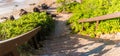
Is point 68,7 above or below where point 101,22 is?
below

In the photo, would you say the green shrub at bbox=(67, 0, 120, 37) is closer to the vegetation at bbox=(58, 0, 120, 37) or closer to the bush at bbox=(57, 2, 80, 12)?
the vegetation at bbox=(58, 0, 120, 37)

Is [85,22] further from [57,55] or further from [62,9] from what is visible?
[62,9]

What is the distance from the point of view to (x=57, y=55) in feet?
28.2

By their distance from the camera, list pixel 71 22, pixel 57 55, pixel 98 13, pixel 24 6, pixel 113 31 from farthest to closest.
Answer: pixel 24 6 < pixel 71 22 < pixel 98 13 < pixel 113 31 < pixel 57 55

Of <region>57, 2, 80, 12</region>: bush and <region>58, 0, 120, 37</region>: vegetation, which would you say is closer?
<region>58, 0, 120, 37</region>: vegetation

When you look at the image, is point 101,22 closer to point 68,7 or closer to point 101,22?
point 101,22

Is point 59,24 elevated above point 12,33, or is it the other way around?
point 12,33

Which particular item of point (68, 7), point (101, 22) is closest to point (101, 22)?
point (101, 22)

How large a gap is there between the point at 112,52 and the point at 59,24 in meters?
10.2

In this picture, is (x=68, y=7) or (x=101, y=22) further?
(x=68, y=7)

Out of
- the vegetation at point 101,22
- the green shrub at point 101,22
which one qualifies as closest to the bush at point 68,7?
the vegetation at point 101,22

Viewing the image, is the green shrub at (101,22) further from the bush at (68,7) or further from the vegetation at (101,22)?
the bush at (68,7)

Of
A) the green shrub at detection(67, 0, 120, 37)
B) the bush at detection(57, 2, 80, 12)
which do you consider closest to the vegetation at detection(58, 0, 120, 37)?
the green shrub at detection(67, 0, 120, 37)

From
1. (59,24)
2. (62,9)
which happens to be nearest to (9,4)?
(62,9)
